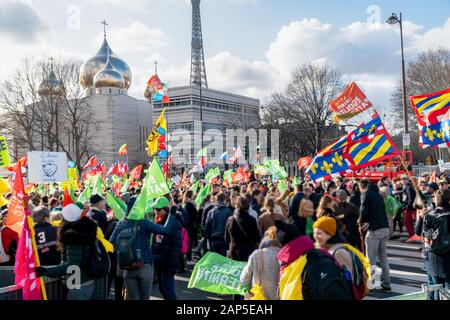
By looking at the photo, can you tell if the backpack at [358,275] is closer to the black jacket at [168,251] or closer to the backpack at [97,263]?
the backpack at [97,263]

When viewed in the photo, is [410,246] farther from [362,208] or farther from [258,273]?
[258,273]

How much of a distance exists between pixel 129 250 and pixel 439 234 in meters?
3.83

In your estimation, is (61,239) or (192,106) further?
(192,106)

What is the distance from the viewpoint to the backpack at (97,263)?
15.3ft

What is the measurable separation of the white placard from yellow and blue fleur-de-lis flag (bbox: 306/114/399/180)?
729cm

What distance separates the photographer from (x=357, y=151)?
923 cm

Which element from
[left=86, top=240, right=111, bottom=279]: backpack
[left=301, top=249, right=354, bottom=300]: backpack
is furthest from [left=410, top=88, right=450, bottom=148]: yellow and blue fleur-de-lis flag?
[left=86, top=240, right=111, bottom=279]: backpack

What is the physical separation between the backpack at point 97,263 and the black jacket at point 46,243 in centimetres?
143

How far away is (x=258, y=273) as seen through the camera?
4281 mm

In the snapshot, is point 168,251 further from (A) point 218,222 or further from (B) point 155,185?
(A) point 218,222

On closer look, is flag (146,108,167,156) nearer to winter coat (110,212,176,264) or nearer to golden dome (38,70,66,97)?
winter coat (110,212,176,264)

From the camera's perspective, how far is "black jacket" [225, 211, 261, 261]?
6.50 meters
